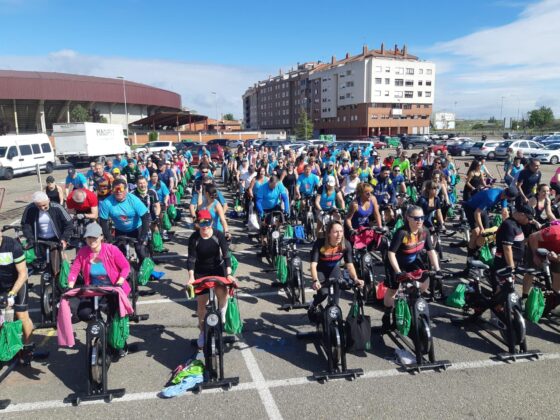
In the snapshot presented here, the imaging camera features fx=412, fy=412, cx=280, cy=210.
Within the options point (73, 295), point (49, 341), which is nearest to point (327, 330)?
point (73, 295)

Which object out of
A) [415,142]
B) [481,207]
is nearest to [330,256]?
[481,207]

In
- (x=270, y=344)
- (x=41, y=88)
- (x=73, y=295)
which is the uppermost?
(x=41, y=88)

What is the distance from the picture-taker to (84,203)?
25.9ft

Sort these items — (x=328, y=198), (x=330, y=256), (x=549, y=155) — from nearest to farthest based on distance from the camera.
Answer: (x=330, y=256)
(x=328, y=198)
(x=549, y=155)

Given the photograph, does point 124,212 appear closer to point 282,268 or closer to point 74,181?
point 282,268

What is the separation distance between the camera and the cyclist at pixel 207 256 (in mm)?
4961

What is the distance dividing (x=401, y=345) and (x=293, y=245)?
2429mm

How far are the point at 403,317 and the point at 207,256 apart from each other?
2433 mm

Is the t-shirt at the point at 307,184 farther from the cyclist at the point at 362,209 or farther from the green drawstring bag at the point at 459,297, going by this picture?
the green drawstring bag at the point at 459,297

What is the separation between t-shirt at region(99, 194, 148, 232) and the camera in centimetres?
666

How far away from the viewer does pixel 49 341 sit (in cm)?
555

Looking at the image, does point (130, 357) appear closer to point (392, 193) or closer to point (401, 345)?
point (401, 345)

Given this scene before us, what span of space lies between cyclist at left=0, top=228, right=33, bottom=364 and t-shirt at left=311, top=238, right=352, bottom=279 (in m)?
3.42

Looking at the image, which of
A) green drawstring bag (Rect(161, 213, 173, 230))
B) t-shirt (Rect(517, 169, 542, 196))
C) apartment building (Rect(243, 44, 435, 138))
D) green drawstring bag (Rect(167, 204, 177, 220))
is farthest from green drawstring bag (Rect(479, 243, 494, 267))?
apartment building (Rect(243, 44, 435, 138))
